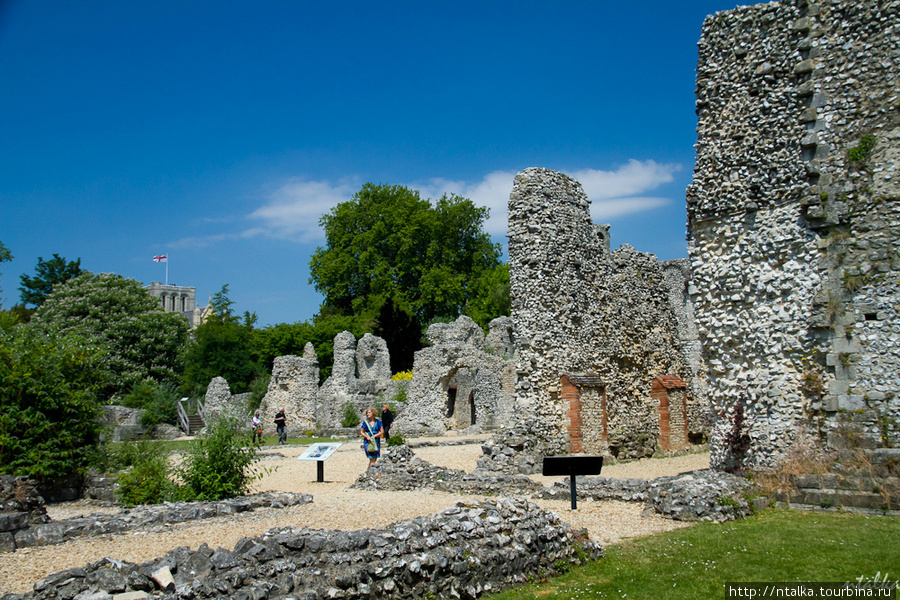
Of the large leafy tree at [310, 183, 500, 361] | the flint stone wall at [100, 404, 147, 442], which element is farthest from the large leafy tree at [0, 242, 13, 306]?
the large leafy tree at [310, 183, 500, 361]

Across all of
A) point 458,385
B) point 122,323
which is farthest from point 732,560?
point 122,323

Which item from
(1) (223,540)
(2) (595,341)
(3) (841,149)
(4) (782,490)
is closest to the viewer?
(1) (223,540)

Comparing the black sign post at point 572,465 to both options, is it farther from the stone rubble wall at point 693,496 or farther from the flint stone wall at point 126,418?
the flint stone wall at point 126,418

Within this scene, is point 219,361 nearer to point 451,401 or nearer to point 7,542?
point 451,401

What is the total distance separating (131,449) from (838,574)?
11.7m

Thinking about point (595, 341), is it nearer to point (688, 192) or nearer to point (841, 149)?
point (688, 192)

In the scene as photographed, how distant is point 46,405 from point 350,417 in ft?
56.3

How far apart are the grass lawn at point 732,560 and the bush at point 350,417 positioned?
2169 centimetres

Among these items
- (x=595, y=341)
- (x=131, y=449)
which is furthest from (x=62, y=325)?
(x=595, y=341)

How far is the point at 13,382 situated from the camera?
37.1 feet

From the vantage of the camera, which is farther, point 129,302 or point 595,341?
point 129,302

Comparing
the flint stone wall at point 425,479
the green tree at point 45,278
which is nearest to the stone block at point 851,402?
the flint stone wall at point 425,479

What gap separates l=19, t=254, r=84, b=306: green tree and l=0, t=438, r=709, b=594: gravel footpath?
147ft

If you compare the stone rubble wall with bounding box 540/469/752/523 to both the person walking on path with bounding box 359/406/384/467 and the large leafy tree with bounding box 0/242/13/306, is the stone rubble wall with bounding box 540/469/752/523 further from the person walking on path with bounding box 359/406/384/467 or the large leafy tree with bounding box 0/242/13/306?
the large leafy tree with bounding box 0/242/13/306
